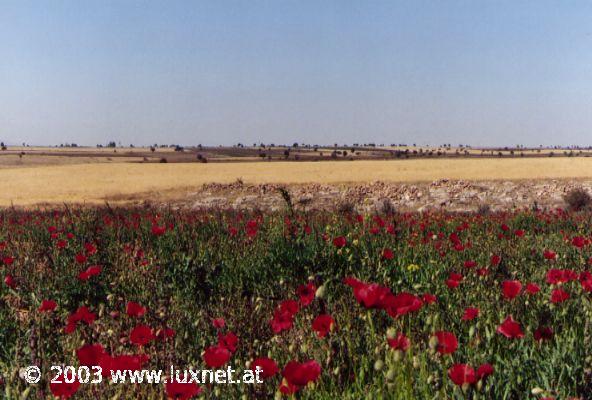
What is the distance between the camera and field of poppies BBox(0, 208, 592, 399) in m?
2.23

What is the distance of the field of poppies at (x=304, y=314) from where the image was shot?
2.23 m

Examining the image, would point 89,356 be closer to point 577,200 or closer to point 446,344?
point 446,344

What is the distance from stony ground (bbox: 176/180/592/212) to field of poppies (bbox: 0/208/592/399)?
16042mm

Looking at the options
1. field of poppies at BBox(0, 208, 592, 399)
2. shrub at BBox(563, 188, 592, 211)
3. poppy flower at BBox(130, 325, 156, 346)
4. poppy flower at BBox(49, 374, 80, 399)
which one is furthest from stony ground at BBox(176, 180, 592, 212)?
poppy flower at BBox(49, 374, 80, 399)

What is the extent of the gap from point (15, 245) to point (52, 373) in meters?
4.28

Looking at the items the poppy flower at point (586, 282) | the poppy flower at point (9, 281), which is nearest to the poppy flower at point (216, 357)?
the poppy flower at point (586, 282)

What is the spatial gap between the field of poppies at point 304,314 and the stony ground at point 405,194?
52.6ft

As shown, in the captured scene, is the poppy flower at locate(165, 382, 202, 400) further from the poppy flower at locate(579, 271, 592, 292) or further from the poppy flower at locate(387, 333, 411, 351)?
the poppy flower at locate(579, 271, 592, 292)

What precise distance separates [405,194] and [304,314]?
21.7m

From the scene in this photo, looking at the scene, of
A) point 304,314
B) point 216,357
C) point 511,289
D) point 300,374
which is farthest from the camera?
point 304,314

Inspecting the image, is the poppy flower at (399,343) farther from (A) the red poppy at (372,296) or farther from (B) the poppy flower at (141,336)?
(B) the poppy flower at (141,336)

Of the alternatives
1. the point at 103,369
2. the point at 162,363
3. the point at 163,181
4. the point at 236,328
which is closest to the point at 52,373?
the point at 162,363

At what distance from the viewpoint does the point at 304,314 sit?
3928 millimetres

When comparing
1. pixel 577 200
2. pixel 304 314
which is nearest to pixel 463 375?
pixel 304 314
